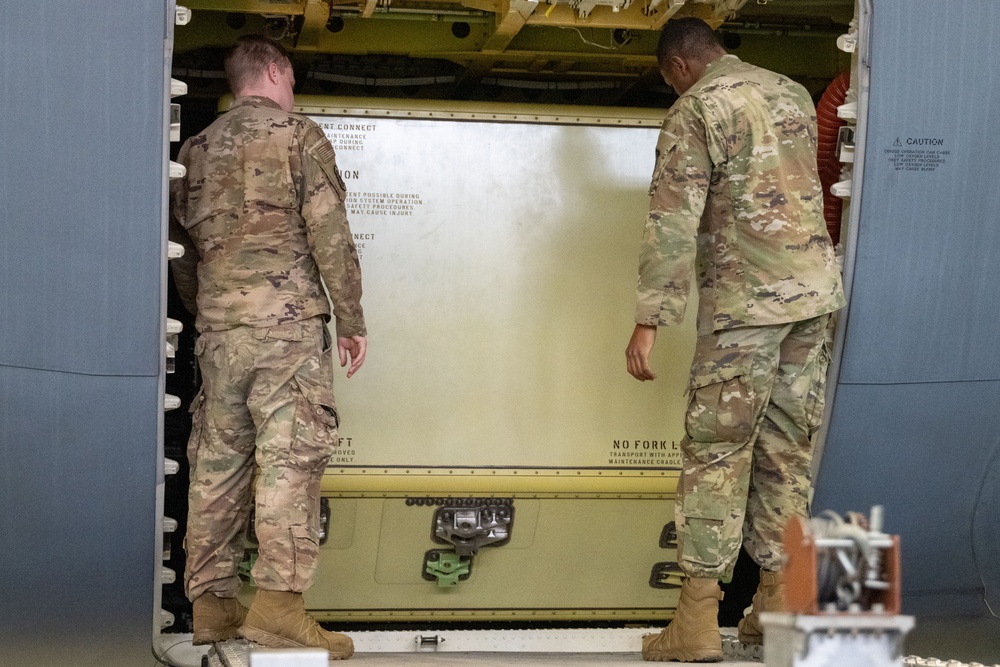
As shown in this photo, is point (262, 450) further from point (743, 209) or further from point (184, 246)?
point (743, 209)

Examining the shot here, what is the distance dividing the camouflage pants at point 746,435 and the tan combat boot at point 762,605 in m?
0.04

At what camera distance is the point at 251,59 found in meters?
3.53

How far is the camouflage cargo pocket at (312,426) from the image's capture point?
333 centimetres

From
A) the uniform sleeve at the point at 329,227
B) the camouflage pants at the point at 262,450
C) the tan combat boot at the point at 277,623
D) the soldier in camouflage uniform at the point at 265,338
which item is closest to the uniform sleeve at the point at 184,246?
the soldier in camouflage uniform at the point at 265,338

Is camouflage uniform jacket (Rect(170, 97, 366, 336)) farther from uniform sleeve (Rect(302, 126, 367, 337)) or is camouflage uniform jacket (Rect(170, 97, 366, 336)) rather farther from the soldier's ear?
the soldier's ear

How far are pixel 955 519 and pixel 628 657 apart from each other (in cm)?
108

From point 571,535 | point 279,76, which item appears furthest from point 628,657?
point 279,76

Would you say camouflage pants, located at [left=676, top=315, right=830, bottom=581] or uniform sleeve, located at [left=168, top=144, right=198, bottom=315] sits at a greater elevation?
uniform sleeve, located at [left=168, top=144, right=198, bottom=315]

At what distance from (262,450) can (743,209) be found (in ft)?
5.08

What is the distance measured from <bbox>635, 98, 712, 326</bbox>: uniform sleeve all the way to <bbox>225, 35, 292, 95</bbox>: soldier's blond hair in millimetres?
1238

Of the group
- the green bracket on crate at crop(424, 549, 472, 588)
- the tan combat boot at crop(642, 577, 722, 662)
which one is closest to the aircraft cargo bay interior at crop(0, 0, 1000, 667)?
the green bracket on crate at crop(424, 549, 472, 588)

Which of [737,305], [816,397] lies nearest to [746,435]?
[816,397]

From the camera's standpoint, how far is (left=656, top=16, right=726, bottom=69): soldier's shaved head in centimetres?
353

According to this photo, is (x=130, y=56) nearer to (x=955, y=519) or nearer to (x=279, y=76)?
(x=279, y=76)
